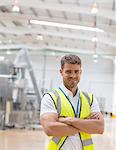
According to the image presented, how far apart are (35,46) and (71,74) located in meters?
23.2

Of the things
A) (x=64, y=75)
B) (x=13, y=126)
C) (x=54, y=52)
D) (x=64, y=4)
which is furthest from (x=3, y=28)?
(x=64, y=75)

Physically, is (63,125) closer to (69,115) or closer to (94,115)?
(69,115)

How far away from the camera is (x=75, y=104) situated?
1.99 meters

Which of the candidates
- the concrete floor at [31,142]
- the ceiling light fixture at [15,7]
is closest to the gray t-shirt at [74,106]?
the concrete floor at [31,142]

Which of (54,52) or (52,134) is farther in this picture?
(54,52)

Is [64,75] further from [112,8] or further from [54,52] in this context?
[54,52]

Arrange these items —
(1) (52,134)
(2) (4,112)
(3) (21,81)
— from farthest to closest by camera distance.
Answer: (3) (21,81) < (2) (4,112) < (1) (52,134)

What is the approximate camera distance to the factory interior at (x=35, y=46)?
12422 millimetres

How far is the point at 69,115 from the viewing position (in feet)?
6.50

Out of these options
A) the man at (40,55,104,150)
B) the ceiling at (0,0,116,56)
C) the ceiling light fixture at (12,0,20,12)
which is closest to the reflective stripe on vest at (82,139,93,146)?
the man at (40,55,104,150)

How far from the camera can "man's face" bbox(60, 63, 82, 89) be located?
200 centimetres

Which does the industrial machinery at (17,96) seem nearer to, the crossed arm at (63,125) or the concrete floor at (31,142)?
the concrete floor at (31,142)

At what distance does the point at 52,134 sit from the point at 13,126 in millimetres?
12317

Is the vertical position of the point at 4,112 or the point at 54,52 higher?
the point at 54,52
